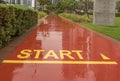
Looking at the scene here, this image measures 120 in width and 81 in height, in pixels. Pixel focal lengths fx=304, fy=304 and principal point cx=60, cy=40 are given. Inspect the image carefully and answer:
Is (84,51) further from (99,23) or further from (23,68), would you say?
(99,23)

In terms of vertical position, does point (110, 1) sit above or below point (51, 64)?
above

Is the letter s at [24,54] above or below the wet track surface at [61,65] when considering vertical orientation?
above

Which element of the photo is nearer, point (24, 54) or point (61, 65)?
point (61, 65)

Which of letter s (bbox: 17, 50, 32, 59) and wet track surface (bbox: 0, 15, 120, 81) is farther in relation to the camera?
letter s (bbox: 17, 50, 32, 59)

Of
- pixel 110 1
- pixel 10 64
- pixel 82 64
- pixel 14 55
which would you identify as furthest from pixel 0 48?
pixel 110 1

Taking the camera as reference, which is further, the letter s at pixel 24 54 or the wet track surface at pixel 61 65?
the letter s at pixel 24 54

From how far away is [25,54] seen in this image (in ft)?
33.5

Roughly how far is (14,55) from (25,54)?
45cm

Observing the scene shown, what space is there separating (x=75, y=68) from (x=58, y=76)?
1.03m

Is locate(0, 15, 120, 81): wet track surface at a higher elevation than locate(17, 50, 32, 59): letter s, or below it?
below

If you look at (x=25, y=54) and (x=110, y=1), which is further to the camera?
(x=110, y=1)

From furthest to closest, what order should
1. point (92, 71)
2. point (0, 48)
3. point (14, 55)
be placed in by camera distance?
point (0, 48), point (14, 55), point (92, 71)

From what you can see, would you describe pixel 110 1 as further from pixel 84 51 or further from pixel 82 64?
pixel 82 64

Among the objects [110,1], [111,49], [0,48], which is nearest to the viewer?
[0,48]
